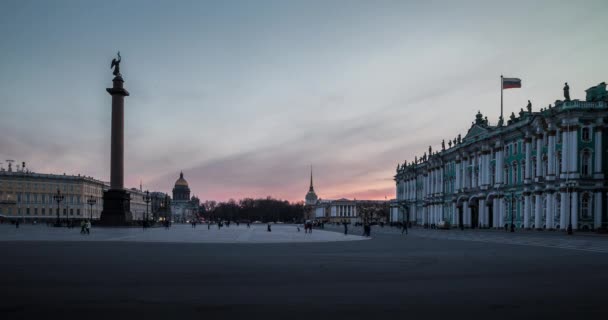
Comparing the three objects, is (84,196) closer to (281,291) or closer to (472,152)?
(472,152)

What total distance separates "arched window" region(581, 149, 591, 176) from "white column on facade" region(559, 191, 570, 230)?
157 inches

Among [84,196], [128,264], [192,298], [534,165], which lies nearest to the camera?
[192,298]

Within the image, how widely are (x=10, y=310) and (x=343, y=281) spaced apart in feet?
26.7

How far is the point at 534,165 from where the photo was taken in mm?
75250

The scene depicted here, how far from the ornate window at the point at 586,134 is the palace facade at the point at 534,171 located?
112 mm

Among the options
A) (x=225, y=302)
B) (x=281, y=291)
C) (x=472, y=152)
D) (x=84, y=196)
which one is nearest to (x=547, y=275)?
(x=281, y=291)

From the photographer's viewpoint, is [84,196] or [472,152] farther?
[84,196]

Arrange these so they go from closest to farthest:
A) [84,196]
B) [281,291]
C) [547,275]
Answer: [281,291] → [547,275] → [84,196]

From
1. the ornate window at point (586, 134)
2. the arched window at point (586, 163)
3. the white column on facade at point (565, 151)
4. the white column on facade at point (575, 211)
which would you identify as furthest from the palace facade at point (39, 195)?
the ornate window at point (586, 134)

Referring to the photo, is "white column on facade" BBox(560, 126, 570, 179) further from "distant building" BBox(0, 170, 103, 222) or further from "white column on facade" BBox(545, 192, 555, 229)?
"distant building" BBox(0, 170, 103, 222)

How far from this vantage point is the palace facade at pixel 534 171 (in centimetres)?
6650

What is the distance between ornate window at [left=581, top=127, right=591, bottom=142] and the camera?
6719 cm

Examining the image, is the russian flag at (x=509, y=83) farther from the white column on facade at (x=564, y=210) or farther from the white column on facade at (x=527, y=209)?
the white column on facade at (x=527, y=209)

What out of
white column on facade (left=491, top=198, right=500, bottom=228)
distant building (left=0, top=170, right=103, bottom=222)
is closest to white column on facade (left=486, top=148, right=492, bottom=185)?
white column on facade (left=491, top=198, right=500, bottom=228)
